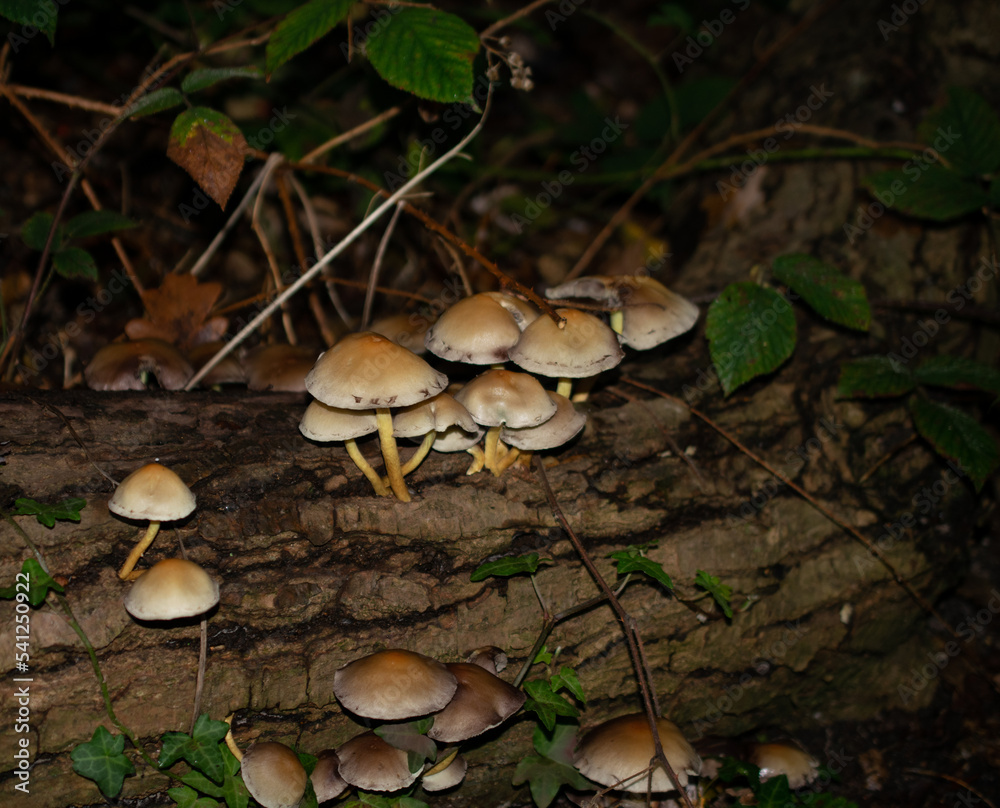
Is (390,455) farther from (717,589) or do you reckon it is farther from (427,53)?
(427,53)

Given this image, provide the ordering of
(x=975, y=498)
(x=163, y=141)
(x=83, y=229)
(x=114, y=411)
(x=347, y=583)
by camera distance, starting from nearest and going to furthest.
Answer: (x=347, y=583)
(x=114, y=411)
(x=83, y=229)
(x=975, y=498)
(x=163, y=141)

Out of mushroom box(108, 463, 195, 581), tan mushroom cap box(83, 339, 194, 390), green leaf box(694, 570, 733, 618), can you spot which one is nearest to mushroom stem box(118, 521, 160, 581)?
mushroom box(108, 463, 195, 581)

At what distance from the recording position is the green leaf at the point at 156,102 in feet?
9.02

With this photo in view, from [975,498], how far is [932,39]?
3.13 metres

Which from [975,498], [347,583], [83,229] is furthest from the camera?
[975,498]

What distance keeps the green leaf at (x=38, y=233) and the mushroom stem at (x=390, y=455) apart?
6.49ft

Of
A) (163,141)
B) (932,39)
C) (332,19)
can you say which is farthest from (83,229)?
(932,39)

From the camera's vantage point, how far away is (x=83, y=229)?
→ 3195 mm

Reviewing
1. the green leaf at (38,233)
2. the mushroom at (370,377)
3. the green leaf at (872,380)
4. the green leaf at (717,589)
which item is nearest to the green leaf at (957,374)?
the green leaf at (872,380)

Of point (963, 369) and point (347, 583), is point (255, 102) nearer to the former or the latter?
point (347, 583)

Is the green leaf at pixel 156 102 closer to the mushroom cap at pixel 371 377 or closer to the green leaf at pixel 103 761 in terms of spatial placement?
the mushroom cap at pixel 371 377

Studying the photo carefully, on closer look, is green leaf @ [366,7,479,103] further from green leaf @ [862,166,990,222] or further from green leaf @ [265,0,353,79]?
green leaf @ [862,166,990,222]

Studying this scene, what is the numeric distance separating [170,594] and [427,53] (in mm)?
2174

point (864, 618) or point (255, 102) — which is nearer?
point (864, 618)
